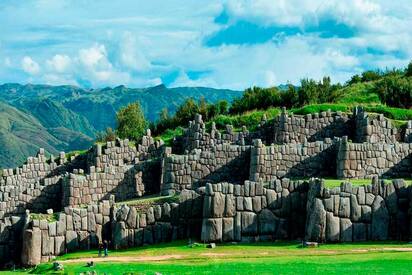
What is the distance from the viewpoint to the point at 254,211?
29.1m

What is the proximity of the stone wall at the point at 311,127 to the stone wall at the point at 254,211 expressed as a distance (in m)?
11.8

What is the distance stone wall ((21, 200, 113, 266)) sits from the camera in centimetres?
2884

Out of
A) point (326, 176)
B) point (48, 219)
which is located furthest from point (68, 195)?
point (326, 176)

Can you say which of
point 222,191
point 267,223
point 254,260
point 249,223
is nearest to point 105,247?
point 222,191

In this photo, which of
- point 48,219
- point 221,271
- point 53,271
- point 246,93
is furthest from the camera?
point 246,93

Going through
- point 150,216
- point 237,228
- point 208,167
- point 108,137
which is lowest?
point 237,228

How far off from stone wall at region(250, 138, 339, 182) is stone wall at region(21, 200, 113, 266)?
24.7 ft

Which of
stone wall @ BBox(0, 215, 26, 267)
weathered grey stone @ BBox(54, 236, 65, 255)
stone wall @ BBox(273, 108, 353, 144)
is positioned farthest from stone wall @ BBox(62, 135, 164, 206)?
weathered grey stone @ BBox(54, 236, 65, 255)

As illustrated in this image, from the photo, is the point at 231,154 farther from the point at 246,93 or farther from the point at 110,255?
the point at 246,93

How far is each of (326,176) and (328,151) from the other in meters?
1.18

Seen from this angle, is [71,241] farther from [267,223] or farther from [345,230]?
[345,230]

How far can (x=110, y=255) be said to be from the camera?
2758cm

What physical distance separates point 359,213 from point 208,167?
10.6 meters

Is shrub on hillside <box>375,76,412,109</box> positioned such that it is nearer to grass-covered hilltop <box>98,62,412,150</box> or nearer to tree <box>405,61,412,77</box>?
grass-covered hilltop <box>98,62,412,150</box>
